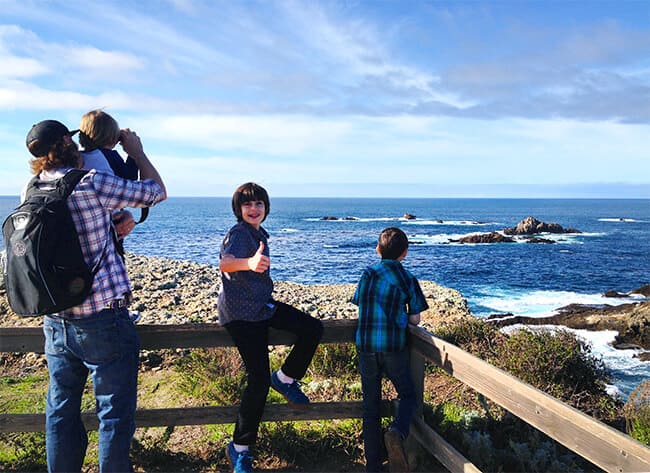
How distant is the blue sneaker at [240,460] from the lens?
3.62 m

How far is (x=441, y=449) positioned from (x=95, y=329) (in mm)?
2522

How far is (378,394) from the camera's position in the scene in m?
3.95

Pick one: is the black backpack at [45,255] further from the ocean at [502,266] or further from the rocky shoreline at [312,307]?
the ocean at [502,266]

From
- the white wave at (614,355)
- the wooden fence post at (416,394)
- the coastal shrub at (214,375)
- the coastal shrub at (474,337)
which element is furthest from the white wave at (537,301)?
the wooden fence post at (416,394)

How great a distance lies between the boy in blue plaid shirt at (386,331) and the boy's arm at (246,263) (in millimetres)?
913

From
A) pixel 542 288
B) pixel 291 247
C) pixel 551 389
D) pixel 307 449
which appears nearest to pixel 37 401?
pixel 307 449

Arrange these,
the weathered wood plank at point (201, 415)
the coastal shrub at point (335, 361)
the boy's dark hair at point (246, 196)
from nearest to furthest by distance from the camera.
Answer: the boy's dark hair at point (246, 196) → the weathered wood plank at point (201, 415) → the coastal shrub at point (335, 361)

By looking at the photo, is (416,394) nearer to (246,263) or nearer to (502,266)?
(246,263)

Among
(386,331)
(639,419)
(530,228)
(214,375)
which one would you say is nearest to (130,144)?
(386,331)

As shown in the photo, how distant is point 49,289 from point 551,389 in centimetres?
617

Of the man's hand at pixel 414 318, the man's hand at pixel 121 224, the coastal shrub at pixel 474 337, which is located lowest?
the coastal shrub at pixel 474 337

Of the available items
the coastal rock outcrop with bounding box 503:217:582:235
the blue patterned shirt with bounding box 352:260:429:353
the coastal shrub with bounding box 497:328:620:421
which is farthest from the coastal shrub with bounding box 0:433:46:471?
the coastal rock outcrop with bounding box 503:217:582:235

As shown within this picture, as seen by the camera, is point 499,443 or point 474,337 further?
point 474,337

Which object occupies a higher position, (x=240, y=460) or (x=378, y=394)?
(x=378, y=394)
